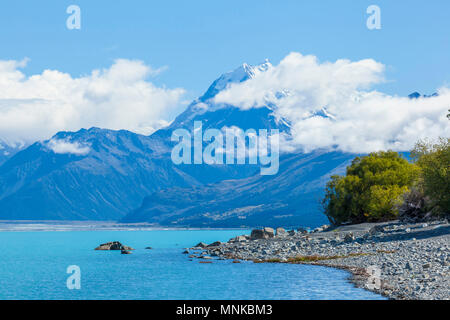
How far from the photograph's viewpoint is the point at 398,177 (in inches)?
4724

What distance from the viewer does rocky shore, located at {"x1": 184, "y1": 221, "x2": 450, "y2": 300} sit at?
42.3 metres

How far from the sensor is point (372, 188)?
115 metres
